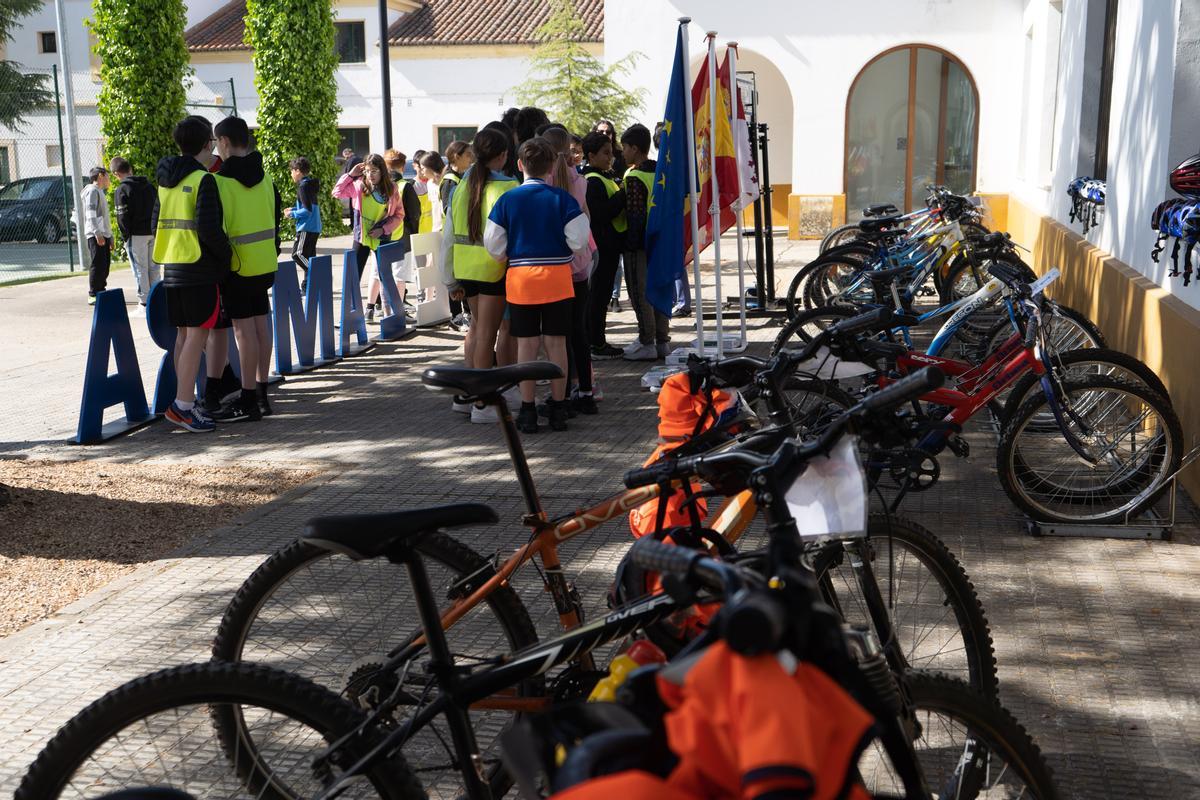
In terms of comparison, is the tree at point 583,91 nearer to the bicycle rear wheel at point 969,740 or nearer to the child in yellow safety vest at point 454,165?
the child in yellow safety vest at point 454,165

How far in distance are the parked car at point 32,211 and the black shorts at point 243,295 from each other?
18027 millimetres

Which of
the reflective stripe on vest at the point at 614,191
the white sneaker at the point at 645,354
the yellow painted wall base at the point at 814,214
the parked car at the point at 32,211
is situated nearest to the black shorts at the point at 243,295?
the reflective stripe on vest at the point at 614,191

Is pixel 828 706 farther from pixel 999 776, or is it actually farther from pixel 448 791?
pixel 448 791

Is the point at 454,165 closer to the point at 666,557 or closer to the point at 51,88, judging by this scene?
the point at 666,557

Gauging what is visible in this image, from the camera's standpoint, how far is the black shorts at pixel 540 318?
8078mm

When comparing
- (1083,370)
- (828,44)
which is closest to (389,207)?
(1083,370)

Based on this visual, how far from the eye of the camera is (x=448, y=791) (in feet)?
11.0

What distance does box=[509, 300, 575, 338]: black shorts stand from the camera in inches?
318

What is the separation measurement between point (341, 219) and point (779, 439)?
27573mm

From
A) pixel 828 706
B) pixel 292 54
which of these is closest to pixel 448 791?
pixel 828 706

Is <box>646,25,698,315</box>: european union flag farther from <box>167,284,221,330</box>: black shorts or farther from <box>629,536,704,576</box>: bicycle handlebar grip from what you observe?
<box>629,536,704,576</box>: bicycle handlebar grip

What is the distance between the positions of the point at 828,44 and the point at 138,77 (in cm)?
1232

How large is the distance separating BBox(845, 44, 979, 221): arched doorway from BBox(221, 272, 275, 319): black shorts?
1658 centimetres

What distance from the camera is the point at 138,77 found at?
22203 mm
